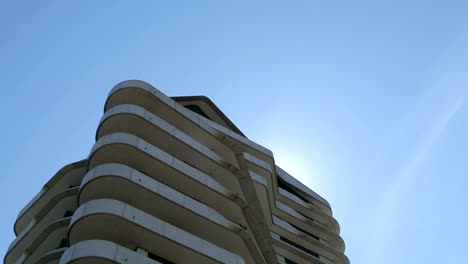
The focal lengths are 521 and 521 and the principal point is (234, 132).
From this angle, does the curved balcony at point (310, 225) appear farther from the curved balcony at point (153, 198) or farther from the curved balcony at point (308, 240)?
the curved balcony at point (153, 198)

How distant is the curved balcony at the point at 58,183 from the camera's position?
31875mm

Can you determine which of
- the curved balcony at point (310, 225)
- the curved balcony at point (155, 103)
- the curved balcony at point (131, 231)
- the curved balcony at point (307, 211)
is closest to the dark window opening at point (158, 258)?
the curved balcony at point (131, 231)

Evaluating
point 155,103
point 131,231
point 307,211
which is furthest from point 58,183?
point 307,211

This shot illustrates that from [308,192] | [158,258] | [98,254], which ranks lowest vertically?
[98,254]

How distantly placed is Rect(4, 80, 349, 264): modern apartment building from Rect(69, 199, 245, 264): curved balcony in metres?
0.04

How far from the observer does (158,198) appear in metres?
24.1

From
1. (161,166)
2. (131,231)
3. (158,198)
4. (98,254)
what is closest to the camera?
(98,254)

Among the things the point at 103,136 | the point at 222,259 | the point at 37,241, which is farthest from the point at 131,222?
the point at 37,241

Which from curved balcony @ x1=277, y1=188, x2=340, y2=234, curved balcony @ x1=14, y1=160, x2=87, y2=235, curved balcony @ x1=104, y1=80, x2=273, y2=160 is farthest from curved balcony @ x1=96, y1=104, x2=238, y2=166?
curved balcony @ x1=277, y1=188, x2=340, y2=234

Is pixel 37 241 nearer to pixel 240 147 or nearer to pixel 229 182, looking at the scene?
pixel 229 182

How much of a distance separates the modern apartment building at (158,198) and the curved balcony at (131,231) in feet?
0.14

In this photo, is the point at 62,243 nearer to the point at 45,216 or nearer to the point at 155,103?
the point at 45,216

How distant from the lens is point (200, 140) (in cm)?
3152

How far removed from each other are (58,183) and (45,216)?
8.37 ft
